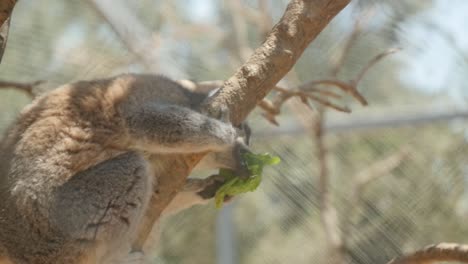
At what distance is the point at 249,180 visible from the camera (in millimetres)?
3883

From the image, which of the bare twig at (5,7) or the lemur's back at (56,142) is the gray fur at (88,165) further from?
the bare twig at (5,7)

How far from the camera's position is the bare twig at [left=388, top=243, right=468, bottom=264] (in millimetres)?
3355

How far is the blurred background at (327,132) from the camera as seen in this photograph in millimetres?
6059

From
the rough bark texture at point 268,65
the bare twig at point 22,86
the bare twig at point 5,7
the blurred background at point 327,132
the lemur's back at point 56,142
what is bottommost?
the blurred background at point 327,132

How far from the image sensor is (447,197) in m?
6.10

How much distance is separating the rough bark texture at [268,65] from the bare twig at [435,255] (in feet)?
3.27

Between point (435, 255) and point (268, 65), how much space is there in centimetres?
116

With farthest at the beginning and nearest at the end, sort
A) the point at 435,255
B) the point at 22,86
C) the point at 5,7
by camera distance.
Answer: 1. the point at 22,86
2. the point at 435,255
3. the point at 5,7

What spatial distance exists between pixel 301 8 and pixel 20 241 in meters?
1.74

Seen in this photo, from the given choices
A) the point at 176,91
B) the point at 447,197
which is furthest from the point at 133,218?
the point at 447,197

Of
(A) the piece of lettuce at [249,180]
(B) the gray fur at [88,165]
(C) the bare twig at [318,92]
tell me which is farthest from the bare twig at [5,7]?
(C) the bare twig at [318,92]

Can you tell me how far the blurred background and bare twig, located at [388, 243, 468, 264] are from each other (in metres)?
2.35

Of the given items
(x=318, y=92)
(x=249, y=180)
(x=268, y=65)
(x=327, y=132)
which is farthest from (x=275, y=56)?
(x=327, y=132)

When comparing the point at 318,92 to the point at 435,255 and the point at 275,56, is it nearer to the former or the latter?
the point at 275,56
